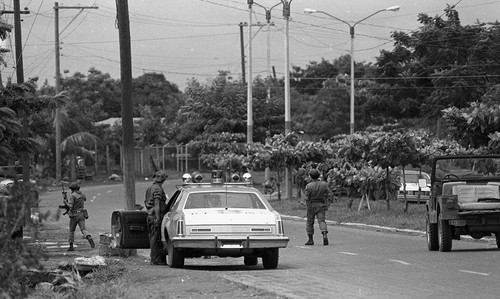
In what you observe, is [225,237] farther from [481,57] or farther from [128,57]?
[481,57]

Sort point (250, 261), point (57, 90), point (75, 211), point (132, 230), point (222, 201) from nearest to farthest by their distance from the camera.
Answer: point (222, 201)
point (250, 261)
point (132, 230)
point (75, 211)
point (57, 90)

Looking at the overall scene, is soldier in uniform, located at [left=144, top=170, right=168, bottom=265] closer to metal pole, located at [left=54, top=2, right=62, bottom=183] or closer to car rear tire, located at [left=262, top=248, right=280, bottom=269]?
car rear tire, located at [left=262, top=248, right=280, bottom=269]

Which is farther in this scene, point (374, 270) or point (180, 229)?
point (180, 229)

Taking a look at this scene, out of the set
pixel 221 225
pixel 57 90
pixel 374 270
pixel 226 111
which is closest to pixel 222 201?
pixel 221 225

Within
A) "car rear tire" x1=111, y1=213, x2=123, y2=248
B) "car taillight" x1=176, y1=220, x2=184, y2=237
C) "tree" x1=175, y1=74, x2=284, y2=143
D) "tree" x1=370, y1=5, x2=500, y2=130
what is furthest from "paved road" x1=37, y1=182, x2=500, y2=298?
"tree" x1=175, y1=74, x2=284, y2=143

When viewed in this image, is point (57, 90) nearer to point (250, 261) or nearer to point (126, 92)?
point (126, 92)

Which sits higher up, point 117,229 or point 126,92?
point 126,92

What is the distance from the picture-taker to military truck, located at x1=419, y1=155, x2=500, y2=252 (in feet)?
69.9

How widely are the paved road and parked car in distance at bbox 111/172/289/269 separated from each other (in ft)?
1.37

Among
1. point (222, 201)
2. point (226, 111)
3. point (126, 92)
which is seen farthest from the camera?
point (226, 111)

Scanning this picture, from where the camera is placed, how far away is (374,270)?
17797mm

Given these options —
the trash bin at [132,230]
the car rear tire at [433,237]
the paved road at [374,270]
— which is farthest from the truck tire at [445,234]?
the trash bin at [132,230]

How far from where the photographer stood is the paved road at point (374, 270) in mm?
14344

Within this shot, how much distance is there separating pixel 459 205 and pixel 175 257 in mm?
6206
